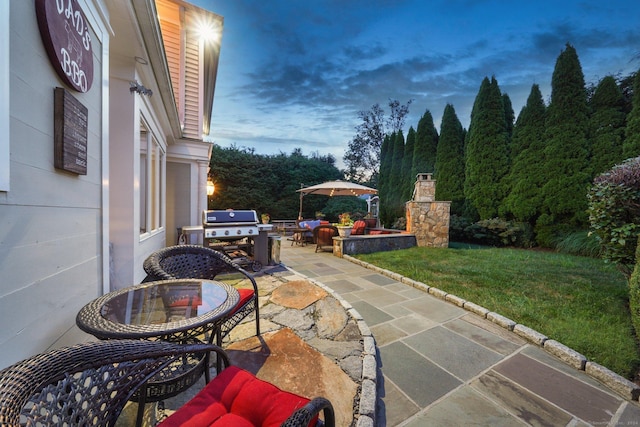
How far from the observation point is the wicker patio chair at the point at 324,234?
7.01 metres

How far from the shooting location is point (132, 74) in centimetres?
261

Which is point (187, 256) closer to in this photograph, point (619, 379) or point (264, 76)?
point (619, 379)

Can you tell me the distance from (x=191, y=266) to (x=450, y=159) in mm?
11023

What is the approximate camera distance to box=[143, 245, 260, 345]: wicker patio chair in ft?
7.16

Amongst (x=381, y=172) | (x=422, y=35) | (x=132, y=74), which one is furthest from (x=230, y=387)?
(x=381, y=172)

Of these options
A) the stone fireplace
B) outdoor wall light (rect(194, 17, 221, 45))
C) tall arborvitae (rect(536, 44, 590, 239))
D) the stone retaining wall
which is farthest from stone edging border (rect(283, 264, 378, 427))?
tall arborvitae (rect(536, 44, 590, 239))

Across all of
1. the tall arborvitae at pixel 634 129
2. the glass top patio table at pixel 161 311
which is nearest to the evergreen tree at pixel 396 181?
the tall arborvitae at pixel 634 129

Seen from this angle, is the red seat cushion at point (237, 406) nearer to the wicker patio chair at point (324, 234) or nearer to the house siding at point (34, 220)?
the house siding at point (34, 220)

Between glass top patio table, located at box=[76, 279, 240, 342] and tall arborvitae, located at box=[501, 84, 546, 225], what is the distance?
9630 millimetres

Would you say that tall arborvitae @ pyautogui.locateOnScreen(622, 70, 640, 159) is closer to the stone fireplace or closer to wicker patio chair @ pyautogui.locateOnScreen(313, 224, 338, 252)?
the stone fireplace

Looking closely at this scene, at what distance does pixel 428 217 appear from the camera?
24.0ft

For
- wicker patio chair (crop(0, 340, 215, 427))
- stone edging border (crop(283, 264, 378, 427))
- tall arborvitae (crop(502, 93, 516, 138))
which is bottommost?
stone edging border (crop(283, 264, 378, 427))

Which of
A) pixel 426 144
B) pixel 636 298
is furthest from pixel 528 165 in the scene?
pixel 636 298

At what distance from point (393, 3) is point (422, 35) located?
2.05m
